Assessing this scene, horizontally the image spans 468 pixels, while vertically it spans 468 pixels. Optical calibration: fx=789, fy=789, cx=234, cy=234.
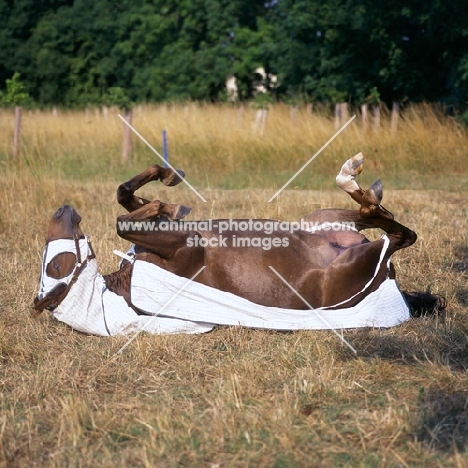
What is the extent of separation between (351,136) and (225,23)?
17.0m

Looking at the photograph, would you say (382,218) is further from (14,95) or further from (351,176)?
(14,95)

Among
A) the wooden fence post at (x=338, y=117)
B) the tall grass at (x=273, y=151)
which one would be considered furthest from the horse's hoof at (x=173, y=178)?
the wooden fence post at (x=338, y=117)

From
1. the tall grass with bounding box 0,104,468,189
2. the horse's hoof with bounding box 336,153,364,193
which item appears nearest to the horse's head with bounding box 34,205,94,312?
the horse's hoof with bounding box 336,153,364,193

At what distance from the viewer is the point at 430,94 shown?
61.1 ft

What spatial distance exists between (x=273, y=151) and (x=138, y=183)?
847 centimetres

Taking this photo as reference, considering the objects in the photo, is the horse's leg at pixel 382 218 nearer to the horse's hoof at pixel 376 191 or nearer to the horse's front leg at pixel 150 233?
the horse's hoof at pixel 376 191

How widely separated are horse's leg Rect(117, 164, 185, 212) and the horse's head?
346mm

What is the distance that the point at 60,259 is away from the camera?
4273 mm

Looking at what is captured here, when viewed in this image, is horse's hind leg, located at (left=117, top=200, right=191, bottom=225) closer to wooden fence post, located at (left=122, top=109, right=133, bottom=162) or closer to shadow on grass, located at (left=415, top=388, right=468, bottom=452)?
shadow on grass, located at (left=415, top=388, right=468, bottom=452)

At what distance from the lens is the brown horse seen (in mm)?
4371

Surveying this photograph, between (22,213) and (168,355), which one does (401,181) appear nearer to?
(22,213)

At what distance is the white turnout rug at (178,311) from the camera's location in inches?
171

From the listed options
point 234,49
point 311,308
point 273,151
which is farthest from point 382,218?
point 234,49

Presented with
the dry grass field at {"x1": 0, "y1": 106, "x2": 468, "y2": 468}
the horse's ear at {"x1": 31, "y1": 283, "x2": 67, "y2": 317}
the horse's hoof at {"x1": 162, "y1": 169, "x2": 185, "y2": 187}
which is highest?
the horse's hoof at {"x1": 162, "y1": 169, "x2": 185, "y2": 187}
